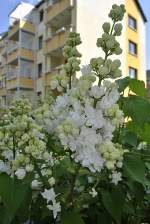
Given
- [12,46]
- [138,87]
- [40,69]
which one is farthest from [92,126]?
[12,46]

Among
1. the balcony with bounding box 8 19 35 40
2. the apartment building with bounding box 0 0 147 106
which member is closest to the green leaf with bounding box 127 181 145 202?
the apartment building with bounding box 0 0 147 106

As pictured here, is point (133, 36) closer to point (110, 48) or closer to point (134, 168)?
point (110, 48)

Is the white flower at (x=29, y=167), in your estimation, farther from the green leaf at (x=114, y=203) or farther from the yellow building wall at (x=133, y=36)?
the yellow building wall at (x=133, y=36)

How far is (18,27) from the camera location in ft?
82.5

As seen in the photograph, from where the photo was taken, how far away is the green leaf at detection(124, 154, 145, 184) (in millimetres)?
898

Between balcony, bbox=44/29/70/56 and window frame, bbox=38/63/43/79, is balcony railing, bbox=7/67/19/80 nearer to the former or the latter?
window frame, bbox=38/63/43/79

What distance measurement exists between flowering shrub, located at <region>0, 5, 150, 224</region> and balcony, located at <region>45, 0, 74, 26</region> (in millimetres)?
19119

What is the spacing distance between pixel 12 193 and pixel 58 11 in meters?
20.0

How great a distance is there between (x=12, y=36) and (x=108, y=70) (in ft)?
86.3

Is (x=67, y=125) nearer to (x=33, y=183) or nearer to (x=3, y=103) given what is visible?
(x=33, y=183)

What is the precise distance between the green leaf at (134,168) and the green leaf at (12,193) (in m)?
0.22

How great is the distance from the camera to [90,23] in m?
20.4

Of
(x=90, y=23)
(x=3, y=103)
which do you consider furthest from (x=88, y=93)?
(x=90, y=23)

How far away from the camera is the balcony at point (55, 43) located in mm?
19591
